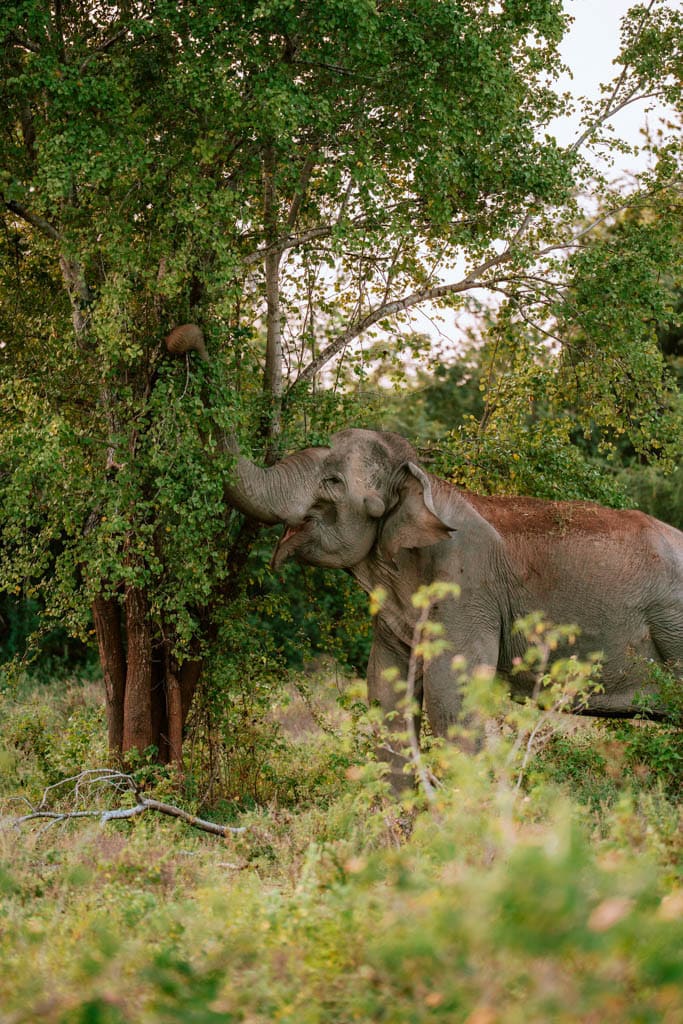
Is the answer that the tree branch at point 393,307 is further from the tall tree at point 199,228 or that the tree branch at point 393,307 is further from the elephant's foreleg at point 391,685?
the elephant's foreleg at point 391,685

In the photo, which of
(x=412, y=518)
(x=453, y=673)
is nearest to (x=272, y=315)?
(x=412, y=518)

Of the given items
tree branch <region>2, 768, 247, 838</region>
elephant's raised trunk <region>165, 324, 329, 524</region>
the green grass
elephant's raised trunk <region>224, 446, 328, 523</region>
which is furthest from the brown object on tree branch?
the green grass

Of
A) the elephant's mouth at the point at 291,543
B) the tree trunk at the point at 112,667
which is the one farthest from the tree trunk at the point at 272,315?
the tree trunk at the point at 112,667

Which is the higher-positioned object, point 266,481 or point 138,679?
point 266,481

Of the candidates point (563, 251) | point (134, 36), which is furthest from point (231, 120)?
point (563, 251)

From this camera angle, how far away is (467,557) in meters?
8.89

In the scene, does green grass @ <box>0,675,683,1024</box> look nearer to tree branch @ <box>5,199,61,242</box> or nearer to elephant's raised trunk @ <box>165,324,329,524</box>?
elephant's raised trunk @ <box>165,324,329,524</box>

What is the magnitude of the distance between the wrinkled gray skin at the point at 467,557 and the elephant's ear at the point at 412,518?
0.01 metres

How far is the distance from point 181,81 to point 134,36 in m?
1.15

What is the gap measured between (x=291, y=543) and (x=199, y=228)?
7.50 ft

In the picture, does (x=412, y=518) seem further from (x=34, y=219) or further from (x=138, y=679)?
(x=34, y=219)

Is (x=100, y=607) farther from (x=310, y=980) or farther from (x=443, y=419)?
(x=443, y=419)

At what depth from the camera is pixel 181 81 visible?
784 cm

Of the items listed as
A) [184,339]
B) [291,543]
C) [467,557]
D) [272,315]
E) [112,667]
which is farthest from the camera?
[112,667]
